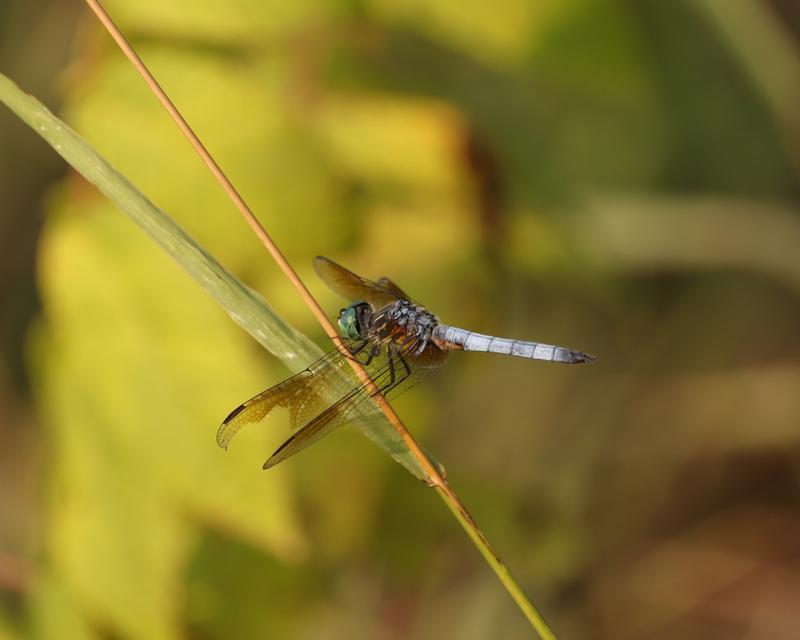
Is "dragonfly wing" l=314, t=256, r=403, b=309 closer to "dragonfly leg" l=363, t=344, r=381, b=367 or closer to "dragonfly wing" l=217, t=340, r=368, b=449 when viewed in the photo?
"dragonfly leg" l=363, t=344, r=381, b=367

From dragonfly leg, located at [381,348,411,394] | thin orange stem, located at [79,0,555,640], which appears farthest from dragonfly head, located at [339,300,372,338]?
thin orange stem, located at [79,0,555,640]

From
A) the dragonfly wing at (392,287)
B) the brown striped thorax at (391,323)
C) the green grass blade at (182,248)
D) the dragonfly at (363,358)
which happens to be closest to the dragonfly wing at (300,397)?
the dragonfly at (363,358)

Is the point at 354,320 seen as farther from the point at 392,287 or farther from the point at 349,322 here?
the point at 392,287

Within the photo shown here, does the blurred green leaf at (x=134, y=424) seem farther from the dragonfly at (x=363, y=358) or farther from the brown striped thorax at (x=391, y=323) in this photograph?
the brown striped thorax at (x=391, y=323)

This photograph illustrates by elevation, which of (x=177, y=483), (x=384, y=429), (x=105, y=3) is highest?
(x=105, y=3)

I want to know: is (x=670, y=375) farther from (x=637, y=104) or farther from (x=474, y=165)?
(x=474, y=165)

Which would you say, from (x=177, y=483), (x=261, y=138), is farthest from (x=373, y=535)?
(x=261, y=138)
